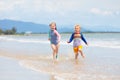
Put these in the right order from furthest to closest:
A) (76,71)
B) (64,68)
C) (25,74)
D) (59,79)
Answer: (64,68), (76,71), (25,74), (59,79)

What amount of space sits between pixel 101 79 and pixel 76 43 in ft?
18.2

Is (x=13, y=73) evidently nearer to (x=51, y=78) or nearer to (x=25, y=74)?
(x=25, y=74)

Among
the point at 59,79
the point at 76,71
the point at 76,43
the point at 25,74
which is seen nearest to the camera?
the point at 59,79

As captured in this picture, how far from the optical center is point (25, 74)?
34.4 feet

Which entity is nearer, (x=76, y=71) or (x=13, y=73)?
(x=13, y=73)

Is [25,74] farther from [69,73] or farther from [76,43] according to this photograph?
[76,43]

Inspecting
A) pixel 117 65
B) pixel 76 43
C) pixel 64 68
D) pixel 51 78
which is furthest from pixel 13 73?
pixel 76 43

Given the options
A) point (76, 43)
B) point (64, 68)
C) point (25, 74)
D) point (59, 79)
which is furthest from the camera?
point (76, 43)

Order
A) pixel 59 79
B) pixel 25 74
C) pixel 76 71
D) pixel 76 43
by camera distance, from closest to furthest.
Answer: pixel 59 79 < pixel 25 74 < pixel 76 71 < pixel 76 43

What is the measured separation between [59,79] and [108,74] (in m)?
1.79

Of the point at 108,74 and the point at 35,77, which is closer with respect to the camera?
the point at 35,77

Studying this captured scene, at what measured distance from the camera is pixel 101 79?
32.1ft

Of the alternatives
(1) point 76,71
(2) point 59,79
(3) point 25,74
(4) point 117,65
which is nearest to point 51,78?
(2) point 59,79

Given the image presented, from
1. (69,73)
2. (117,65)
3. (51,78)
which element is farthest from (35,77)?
(117,65)
